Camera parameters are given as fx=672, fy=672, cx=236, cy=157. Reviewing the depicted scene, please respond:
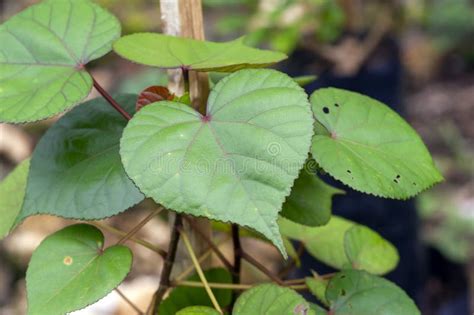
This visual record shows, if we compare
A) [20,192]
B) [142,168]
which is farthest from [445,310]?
[142,168]

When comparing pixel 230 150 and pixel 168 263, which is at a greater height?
pixel 230 150

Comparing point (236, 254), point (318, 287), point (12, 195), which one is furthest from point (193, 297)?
point (12, 195)

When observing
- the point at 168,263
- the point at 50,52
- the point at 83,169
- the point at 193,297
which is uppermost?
the point at 50,52

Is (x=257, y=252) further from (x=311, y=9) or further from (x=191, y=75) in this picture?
(x=191, y=75)

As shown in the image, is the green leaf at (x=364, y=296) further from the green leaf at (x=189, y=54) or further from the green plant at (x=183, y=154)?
the green leaf at (x=189, y=54)

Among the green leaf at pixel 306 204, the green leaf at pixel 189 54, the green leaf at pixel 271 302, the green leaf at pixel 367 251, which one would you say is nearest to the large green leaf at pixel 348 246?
the green leaf at pixel 367 251

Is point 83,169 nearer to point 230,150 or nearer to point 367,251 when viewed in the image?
point 230,150

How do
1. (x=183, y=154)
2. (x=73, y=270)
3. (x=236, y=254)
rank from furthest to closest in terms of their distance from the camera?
1. (x=236, y=254)
2. (x=73, y=270)
3. (x=183, y=154)
